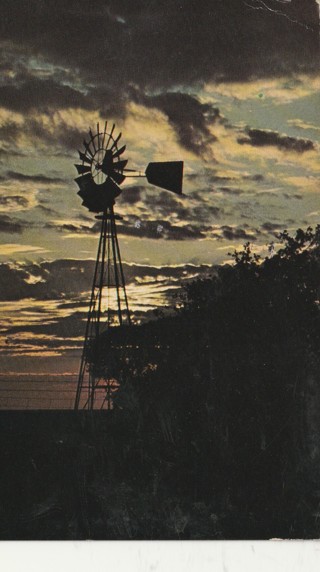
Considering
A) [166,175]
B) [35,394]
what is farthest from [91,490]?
[166,175]

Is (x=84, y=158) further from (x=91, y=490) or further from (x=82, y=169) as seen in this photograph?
(x=91, y=490)

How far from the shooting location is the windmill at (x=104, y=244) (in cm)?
359

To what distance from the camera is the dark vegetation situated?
356cm

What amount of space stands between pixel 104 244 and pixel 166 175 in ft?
1.32

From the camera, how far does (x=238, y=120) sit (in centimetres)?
376

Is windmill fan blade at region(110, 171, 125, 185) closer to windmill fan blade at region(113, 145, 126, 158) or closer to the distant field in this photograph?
windmill fan blade at region(113, 145, 126, 158)

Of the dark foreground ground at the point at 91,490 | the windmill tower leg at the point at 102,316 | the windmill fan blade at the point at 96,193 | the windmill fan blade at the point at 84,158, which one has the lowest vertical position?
the dark foreground ground at the point at 91,490

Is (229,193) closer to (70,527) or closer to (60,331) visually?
(60,331)

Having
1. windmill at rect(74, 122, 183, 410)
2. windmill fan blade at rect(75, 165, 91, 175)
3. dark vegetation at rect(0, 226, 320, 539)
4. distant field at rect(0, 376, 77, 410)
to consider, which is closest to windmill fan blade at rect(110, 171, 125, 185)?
windmill at rect(74, 122, 183, 410)

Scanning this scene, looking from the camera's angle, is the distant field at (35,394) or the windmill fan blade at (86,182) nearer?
the distant field at (35,394)

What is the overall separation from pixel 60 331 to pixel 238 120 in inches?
47.1

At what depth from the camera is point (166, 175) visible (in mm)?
3721

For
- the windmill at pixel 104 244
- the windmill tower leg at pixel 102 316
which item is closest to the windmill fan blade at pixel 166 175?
the windmill at pixel 104 244

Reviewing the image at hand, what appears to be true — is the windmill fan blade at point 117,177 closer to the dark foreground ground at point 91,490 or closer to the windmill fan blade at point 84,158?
the windmill fan blade at point 84,158
